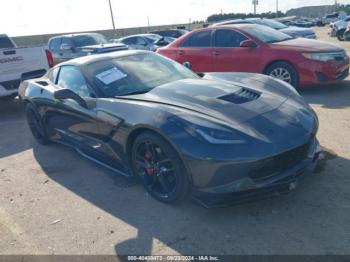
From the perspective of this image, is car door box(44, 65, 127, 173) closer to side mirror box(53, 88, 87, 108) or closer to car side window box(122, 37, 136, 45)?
side mirror box(53, 88, 87, 108)

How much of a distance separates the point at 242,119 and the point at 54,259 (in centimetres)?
199

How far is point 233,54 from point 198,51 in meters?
0.91

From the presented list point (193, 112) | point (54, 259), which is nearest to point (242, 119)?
point (193, 112)

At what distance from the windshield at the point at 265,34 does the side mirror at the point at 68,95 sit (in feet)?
15.2

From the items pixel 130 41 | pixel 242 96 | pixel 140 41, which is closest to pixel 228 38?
pixel 242 96

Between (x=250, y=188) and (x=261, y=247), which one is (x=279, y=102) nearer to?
(x=250, y=188)

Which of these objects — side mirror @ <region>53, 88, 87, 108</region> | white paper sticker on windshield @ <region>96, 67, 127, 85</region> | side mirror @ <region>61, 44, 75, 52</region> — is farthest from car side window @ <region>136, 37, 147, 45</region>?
side mirror @ <region>53, 88, 87, 108</region>

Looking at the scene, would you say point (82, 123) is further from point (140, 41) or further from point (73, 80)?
point (140, 41)

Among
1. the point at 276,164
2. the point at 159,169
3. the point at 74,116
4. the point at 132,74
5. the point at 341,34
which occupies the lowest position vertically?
the point at 341,34

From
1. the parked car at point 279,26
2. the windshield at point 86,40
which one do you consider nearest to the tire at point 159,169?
the parked car at point 279,26

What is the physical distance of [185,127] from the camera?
3.05 m

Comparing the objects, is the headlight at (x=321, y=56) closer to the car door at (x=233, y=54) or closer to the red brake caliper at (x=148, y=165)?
the car door at (x=233, y=54)

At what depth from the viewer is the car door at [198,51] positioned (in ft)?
26.2

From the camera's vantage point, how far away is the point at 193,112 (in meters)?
3.22
